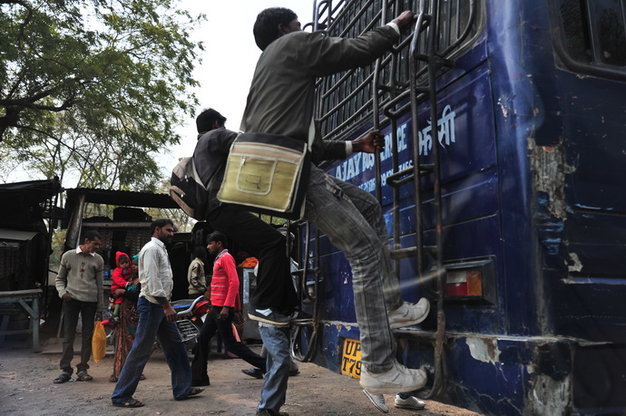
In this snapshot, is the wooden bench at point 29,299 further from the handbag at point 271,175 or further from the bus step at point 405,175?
the bus step at point 405,175

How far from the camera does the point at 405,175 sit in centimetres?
270

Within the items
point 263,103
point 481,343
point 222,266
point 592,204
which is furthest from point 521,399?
point 222,266

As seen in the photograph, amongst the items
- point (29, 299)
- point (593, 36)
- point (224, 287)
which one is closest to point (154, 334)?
point (224, 287)

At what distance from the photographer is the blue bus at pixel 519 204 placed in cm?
190

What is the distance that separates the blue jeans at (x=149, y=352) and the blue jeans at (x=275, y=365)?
1.89 m

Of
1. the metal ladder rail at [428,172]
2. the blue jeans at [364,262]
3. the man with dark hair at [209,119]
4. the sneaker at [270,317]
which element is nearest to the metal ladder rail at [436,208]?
the metal ladder rail at [428,172]

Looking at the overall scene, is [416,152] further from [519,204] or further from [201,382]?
[201,382]

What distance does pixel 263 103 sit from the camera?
9.10 ft

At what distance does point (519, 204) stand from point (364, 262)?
2.63 ft

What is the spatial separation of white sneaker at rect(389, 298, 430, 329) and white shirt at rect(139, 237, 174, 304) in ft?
10.8

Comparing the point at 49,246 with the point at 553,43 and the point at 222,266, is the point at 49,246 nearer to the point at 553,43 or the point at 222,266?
the point at 222,266

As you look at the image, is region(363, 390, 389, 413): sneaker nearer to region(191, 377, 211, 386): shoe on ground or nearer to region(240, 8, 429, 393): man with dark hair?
region(240, 8, 429, 393): man with dark hair

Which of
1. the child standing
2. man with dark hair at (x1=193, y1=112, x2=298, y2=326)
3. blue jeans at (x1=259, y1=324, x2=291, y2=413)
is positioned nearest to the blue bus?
man with dark hair at (x1=193, y1=112, x2=298, y2=326)

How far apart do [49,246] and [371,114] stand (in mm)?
11294
